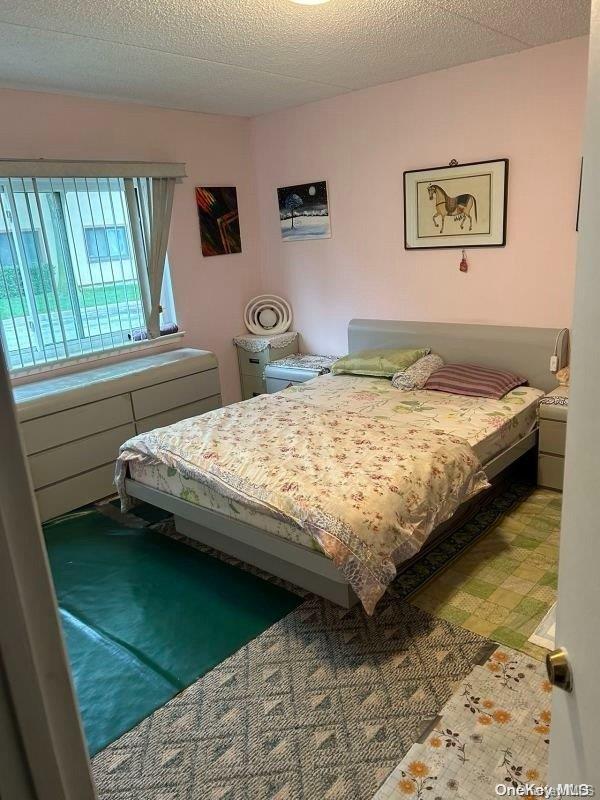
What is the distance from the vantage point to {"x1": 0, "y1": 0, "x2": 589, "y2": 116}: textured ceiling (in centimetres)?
246

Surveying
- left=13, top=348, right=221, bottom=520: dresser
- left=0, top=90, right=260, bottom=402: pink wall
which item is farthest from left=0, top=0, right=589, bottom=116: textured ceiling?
left=13, top=348, right=221, bottom=520: dresser

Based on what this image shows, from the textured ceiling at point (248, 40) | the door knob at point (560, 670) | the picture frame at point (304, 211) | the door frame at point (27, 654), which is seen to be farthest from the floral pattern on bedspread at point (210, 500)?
the picture frame at point (304, 211)

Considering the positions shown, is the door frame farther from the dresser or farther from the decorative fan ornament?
the decorative fan ornament

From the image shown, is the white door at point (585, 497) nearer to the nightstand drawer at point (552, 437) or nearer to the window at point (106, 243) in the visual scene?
the nightstand drawer at point (552, 437)

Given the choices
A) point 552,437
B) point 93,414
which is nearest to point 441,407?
point 552,437

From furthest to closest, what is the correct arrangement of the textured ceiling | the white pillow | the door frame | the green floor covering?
the white pillow
the textured ceiling
the green floor covering
the door frame

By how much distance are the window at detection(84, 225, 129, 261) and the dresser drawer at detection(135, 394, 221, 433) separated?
1162 mm

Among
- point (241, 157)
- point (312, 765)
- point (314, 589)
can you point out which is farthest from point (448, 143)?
point (312, 765)

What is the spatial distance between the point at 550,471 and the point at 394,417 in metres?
0.97

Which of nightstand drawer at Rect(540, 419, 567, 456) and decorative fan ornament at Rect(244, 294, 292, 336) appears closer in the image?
nightstand drawer at Rect(540, 419, 567, 456)

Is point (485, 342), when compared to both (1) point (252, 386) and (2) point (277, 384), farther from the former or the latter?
(1) point (252, 386)

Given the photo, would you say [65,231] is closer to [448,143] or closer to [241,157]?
[241,157]

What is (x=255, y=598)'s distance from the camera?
257cm

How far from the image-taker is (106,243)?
13.1ft
